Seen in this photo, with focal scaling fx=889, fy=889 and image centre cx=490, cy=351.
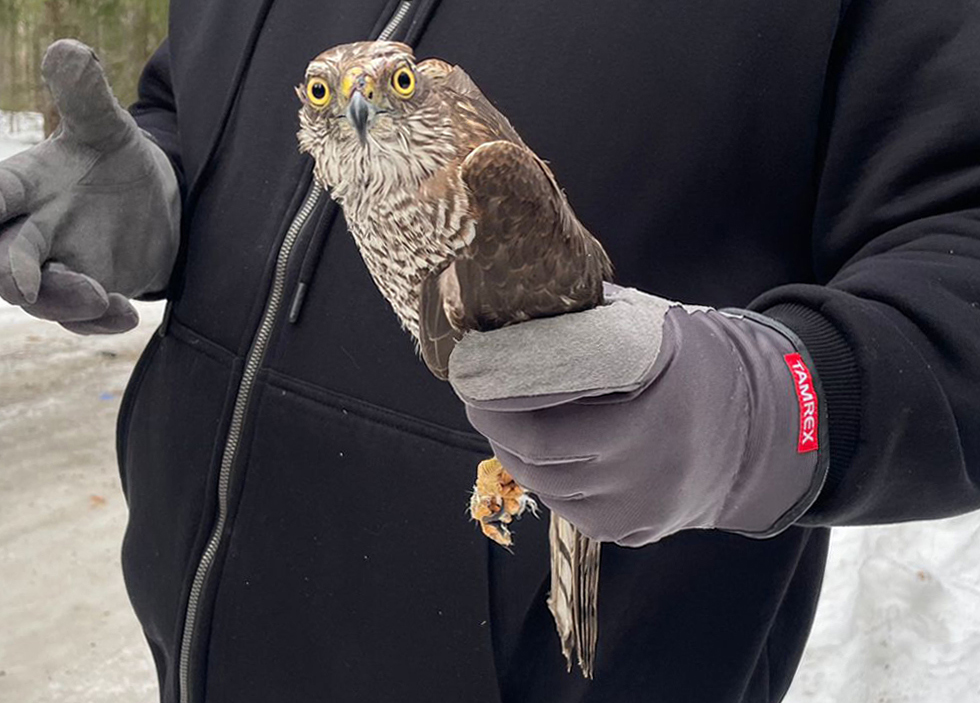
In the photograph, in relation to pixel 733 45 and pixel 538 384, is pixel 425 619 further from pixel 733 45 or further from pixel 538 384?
pixel 733 45

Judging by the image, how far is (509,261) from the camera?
821 millimetres

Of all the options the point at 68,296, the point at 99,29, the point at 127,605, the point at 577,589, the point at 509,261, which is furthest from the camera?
the point at 99,29

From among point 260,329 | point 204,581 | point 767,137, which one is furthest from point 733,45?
point 204,581

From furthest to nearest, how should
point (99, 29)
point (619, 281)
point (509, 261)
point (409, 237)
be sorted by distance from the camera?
point (99, 29)
point (619, 281)
point (409, 237)
point (509, 261)

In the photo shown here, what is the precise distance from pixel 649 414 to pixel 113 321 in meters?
1.02

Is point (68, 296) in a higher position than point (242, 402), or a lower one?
higher

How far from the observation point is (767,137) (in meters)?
1.25

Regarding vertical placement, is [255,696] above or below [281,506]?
below

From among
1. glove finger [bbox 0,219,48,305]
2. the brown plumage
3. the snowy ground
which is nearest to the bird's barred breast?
the brown plumage

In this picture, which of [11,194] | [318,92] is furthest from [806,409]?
[11,194]

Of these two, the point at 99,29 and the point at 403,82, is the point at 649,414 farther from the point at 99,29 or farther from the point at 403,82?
the point at 99,29

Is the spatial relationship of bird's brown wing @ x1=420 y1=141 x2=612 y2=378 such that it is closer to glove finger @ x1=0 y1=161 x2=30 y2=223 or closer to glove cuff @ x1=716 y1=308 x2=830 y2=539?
glove cuff @ x1=716 y1=308 x2=830 y2=539

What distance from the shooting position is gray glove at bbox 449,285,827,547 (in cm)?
86

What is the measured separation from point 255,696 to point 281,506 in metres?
0.37
